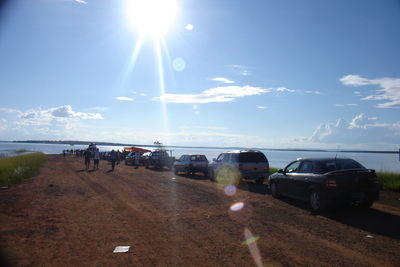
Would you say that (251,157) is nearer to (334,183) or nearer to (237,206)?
(237,206)

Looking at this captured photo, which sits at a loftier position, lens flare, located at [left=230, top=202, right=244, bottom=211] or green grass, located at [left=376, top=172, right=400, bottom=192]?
green grass, located at [left=376, top=172, right=400, bottom=192]

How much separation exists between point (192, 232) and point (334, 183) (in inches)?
175

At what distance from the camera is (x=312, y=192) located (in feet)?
33.5

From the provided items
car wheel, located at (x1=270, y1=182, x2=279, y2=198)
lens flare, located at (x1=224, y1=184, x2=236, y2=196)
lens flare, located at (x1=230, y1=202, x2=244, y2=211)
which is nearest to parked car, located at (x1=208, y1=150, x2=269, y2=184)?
lens flare, located at (x1=224, y1=184, x2=236, y2=196)

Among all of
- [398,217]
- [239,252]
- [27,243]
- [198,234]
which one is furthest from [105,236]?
[398,217]

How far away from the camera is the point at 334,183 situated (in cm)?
945

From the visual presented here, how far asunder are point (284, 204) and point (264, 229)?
3966 mm

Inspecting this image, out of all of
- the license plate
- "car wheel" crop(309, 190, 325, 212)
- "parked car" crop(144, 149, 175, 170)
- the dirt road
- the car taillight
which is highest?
"parked car" crop(144, 149, 175, 170)

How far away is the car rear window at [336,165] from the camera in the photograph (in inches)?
392

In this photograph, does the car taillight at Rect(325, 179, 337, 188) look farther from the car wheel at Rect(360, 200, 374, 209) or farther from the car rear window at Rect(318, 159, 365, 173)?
the car wheel at Rect(360, 200, 374, 209)

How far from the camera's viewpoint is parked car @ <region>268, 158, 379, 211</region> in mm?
9430

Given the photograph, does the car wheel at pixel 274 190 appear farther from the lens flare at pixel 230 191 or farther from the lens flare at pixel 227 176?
the lens flare at pixel 227 176

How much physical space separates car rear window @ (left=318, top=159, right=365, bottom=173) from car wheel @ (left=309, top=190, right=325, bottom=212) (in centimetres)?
70

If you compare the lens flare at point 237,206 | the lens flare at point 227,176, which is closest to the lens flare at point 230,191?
the lens flare at point 227,176
